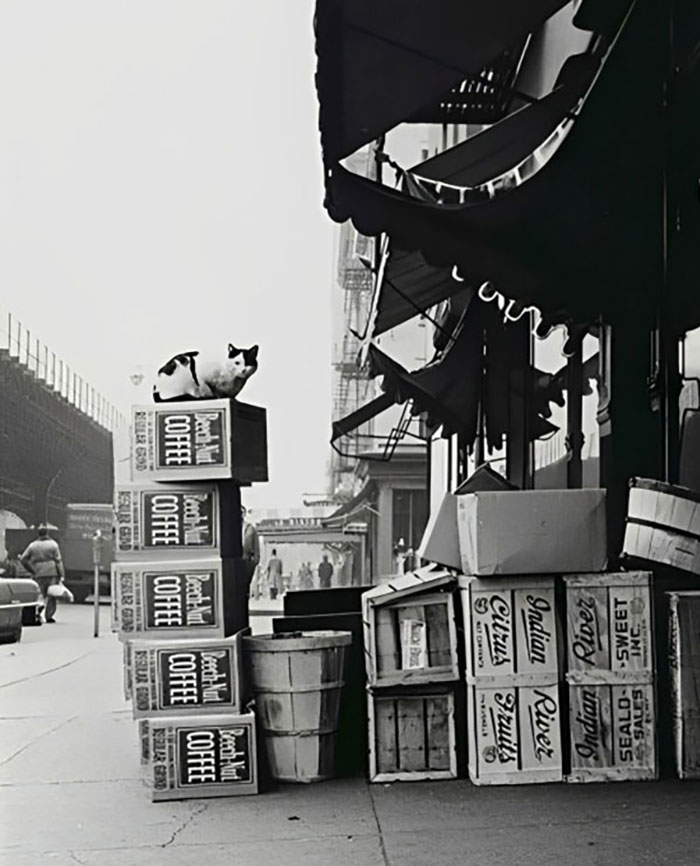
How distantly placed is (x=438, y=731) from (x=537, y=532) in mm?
1263

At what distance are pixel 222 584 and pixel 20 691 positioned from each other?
672cm

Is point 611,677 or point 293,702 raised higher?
point 611,677

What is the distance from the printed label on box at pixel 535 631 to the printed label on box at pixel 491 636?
5cm

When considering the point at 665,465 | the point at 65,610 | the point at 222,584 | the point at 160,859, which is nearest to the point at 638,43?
the point at 665,465

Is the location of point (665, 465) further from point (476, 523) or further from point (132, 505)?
point (132, 505)

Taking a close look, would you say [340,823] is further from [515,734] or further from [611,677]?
[611,677]

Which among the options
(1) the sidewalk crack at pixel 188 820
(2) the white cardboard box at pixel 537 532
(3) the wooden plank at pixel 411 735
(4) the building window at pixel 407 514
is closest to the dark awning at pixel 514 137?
(2) the white cardboard box at pixel 537 532

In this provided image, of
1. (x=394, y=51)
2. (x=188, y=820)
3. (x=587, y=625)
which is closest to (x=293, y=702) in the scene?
(x=188, y=820)

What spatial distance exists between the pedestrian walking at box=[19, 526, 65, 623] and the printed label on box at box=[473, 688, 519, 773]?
742 inches

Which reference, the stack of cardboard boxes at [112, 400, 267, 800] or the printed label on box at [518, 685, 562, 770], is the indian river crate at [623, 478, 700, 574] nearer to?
the printed label on box at [518, 685, 562, 770]

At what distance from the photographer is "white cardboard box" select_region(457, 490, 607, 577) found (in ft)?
21.9

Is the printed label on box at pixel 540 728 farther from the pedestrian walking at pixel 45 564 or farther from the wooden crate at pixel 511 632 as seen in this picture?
the pedestrian walking at pixel 45 564

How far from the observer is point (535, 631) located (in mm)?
6730

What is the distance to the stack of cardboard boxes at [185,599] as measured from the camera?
21.9 ft
